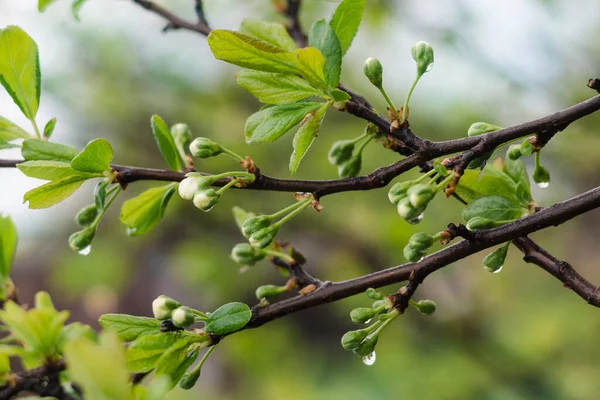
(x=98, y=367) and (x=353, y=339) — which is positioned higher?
(x=98, y=367)

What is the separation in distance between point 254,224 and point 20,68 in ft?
0.81

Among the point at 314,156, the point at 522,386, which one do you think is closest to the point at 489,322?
the point at 522,386

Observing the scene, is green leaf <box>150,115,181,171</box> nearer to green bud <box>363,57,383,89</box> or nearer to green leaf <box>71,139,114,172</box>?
green leaf <box>71,139,114,172</box>

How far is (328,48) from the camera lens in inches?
18.2


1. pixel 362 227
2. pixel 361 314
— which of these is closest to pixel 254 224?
pixel 361 314

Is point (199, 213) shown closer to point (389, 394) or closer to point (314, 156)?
point (314, 156)

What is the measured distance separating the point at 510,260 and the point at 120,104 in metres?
1.84

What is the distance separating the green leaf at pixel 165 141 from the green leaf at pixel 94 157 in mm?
61

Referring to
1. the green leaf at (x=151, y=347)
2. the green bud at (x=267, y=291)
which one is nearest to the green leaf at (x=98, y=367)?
the green leaf at (x=151, y=347)

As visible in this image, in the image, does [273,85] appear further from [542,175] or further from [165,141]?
[542,175]

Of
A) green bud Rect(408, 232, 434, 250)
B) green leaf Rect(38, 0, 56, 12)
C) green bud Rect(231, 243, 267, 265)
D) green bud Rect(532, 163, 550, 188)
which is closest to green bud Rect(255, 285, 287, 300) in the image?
green bud Rect(231, 243, 267, 265)

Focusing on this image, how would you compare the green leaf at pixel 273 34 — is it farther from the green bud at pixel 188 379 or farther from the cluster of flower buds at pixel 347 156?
the green bud at pixel 188 379

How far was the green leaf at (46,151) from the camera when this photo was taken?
48 cm

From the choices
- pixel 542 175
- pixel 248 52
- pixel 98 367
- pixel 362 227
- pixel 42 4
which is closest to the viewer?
pixel 98 367
